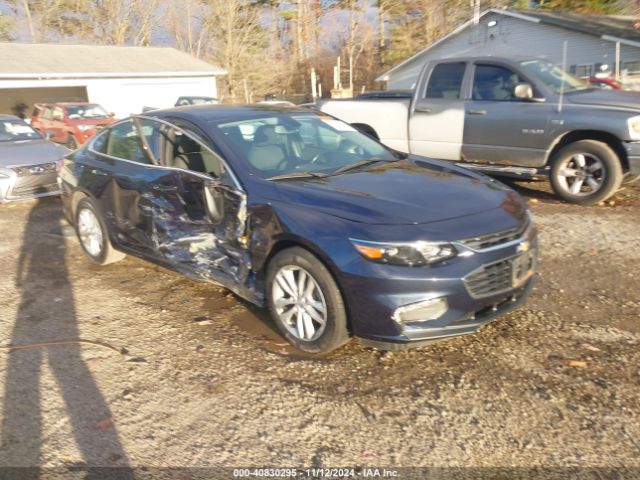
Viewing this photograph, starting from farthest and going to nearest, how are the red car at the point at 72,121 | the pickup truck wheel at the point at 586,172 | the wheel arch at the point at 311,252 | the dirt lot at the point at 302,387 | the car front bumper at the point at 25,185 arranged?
1. the red car at the point at 72,121
2. the car front bumper at the point at 25,185
3. the pickup truck wheel at the point at 586,172
4. the wheel arch at the point at 311,252
5. the dirt lot at the point at 302,387

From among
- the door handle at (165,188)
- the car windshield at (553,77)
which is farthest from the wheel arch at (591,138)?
the door handle at (165,188)

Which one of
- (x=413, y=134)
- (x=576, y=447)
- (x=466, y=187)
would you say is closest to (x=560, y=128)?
(x=413, y=134)

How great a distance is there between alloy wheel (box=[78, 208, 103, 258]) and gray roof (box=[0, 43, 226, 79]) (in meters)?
23.0

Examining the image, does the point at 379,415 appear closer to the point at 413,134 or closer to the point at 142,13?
the point at 413,134

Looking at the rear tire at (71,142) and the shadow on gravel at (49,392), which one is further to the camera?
the rear tire at (71,142)

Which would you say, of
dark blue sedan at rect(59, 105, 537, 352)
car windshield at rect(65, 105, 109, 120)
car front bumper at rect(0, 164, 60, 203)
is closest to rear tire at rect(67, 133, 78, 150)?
car windshield at rect(65, 105, 109, 120)

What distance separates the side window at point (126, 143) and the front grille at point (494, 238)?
2.84 m

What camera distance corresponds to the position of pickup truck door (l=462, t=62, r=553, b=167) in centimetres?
692

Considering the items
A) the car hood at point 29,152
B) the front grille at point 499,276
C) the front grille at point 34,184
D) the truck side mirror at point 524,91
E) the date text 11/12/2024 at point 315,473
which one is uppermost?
the truck side mirror at point 524,91

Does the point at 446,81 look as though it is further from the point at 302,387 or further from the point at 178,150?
the point at 302,387

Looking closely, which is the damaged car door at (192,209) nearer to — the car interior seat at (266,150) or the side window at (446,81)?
the car interior seat at (266,150)

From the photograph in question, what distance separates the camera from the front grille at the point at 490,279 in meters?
3.17

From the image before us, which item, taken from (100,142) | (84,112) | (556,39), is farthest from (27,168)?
(556,39)

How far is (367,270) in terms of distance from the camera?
312 cm
